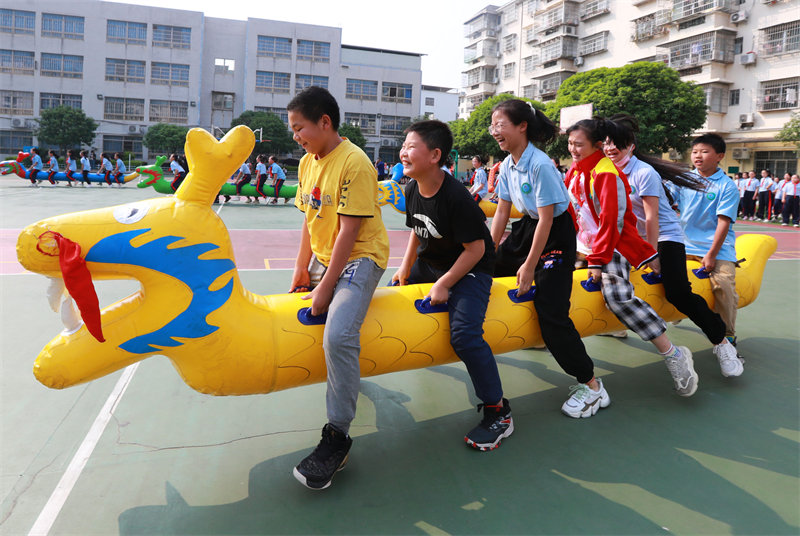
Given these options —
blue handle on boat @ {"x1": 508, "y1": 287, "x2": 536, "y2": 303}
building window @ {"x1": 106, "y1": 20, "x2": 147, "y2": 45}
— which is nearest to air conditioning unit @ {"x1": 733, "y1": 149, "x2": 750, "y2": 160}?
blue handle on boat @ {"x1": 508, "y1": 287, "x2": 536, "y2": 303}

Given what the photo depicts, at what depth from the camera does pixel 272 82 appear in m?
50.2

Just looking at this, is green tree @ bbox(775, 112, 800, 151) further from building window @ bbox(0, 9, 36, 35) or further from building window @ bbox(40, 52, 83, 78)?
building window @ bbox(0, 9, 36, 35)

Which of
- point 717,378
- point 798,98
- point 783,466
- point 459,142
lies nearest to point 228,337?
point 783,466

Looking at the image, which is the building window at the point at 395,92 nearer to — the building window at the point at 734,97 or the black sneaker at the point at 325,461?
the building window at the point at 734,97

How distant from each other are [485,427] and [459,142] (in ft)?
126

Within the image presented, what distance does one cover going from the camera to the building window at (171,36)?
4672 centimetres

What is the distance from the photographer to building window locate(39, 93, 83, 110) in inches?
1756

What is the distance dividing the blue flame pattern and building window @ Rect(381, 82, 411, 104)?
54983 millimetres

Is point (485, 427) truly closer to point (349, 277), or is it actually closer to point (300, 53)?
point (349, 277)

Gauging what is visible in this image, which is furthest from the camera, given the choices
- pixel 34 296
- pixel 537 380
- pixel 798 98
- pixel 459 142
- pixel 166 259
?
pixel 459 142

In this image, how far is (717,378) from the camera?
3895mm

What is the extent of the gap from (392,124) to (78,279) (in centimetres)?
5513

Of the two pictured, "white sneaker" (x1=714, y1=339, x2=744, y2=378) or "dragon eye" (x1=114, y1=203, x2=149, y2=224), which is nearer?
"dragon eye" (x1=114, y1=203, x2=149, y2=224)

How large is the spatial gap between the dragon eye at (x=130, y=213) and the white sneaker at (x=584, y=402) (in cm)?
253
